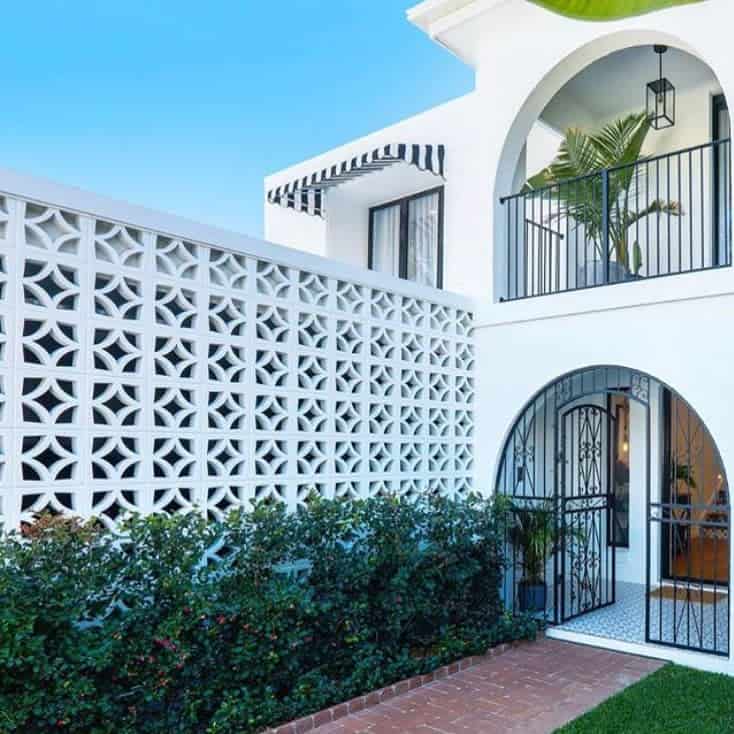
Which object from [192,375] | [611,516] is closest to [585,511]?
[611,516]

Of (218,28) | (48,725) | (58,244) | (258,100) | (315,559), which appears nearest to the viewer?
(48,725)

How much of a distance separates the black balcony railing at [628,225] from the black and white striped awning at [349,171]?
1.57 meters

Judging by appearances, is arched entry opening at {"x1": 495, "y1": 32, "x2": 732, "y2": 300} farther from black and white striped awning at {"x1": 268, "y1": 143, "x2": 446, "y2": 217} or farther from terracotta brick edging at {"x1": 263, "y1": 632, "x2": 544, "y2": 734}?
terracotta brick edging at {"x1": 263, "y1": 632, "x2": 544, "y2": 734}

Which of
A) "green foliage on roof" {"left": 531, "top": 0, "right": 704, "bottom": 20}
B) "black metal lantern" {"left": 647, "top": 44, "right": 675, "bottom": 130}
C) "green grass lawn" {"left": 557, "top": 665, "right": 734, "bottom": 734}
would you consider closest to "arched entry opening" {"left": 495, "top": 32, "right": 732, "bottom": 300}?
"black metal lantern" {"left": 647, "top": 44, "right": 675, "bottom": 130}

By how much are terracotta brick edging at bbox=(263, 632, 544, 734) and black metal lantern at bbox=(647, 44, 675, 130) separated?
7.80m

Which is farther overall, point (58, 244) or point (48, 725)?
point (58, 244)

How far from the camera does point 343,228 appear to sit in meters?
13.5

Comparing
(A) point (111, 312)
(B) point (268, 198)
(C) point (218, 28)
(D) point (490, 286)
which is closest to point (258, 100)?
(C) point (218, 28)

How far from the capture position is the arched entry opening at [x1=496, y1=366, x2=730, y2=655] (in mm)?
8422

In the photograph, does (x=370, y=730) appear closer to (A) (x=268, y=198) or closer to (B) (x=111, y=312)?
(B) (x=111, y=312)

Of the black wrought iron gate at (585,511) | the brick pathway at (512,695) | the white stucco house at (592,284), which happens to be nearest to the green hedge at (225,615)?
the brick pathway at (512,695)

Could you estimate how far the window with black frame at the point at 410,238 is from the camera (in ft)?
40.9

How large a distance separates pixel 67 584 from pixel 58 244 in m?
2.51

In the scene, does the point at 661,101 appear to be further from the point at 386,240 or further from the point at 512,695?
the point at 512,695
